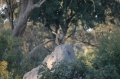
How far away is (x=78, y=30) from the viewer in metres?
38.5

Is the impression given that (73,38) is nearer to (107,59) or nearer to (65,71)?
(107,59)

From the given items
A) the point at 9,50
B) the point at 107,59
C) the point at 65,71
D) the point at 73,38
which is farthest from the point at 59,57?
the point at 73,38

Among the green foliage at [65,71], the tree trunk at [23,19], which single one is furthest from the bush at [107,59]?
the tree trunk at [23,19]

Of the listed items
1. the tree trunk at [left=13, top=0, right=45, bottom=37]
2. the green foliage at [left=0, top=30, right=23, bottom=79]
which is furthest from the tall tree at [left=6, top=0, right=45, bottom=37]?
the green foliage at [left=0, top=30, right=23, bottom=79]

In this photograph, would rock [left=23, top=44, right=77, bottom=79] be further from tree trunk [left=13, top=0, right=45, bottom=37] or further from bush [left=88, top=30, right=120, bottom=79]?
tree trunk [left=13, top=0, right=45, bottom=37]

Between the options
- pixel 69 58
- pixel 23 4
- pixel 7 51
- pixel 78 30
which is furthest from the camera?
pixel 78 30

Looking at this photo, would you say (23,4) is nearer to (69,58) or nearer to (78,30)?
(69,58)

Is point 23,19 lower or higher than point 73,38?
higher

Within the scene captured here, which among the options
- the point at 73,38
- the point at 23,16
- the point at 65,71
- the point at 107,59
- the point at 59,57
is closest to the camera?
the point at 65,71

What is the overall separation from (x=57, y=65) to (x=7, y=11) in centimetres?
1812

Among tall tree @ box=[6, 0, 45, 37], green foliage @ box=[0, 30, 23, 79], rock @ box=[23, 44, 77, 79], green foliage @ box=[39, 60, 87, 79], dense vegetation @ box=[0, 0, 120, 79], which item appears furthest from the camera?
tall tree @ box=[6, 0, 45, 37]

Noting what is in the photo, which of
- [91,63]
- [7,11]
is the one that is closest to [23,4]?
[7,11]

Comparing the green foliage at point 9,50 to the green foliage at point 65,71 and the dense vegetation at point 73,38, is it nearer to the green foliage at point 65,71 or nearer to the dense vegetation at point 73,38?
the dense vegetation at point 73,38

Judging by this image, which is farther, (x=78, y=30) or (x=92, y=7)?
(x=78, y=30)
